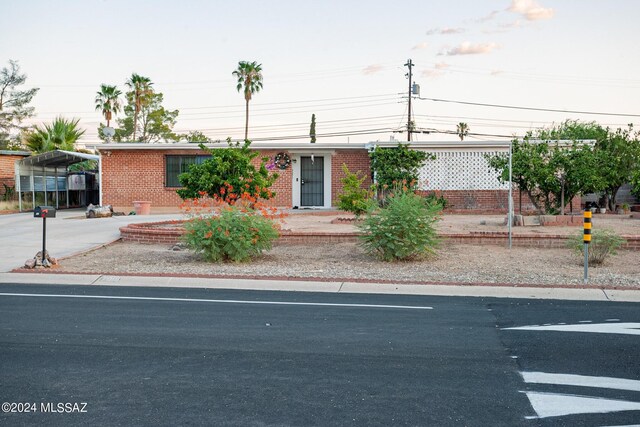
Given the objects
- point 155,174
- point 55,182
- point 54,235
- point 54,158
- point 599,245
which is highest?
point 54,158

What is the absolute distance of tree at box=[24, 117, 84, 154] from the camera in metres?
37.5

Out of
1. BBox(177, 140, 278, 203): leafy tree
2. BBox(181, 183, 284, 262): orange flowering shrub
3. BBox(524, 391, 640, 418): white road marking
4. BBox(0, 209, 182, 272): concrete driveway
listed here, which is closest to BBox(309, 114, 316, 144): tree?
BBox(0, 209, 182, 272): concrete driveway

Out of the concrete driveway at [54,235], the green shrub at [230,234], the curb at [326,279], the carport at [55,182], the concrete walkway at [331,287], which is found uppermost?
the carport at [55,182]

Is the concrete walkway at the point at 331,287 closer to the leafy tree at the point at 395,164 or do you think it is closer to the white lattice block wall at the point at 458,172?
the leafy tree at the point at 395,164

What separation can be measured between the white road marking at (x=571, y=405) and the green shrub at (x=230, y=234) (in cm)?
846

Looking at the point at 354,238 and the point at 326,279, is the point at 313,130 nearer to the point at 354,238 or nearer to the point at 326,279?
the point at 354,238

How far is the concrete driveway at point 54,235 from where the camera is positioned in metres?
14.9

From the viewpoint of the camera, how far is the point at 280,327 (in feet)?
26.3

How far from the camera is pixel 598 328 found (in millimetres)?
7969

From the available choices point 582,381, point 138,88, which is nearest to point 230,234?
point 582,381

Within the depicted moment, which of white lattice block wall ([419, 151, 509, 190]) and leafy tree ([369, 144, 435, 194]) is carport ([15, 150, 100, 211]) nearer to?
leafy tree ([369, 144, 435, 194])

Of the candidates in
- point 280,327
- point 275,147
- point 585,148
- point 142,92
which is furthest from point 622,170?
point 142,92

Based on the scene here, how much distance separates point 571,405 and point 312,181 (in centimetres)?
2427

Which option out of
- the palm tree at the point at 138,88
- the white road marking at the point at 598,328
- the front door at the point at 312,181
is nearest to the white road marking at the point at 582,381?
the white road marking at the point at 598,328
